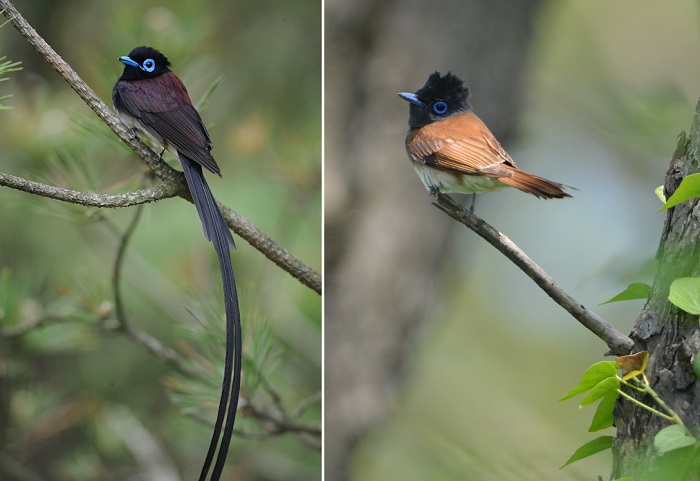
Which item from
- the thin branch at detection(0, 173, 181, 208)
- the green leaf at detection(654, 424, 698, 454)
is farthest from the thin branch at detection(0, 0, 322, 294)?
the green leaf at detection(654, 424, 698, 454)

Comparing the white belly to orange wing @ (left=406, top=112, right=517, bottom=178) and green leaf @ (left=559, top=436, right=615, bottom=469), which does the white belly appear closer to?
orange wing @ (left=406, top=112, right=517, bottom=178)

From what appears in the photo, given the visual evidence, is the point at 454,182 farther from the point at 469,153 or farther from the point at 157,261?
the point at 157,261

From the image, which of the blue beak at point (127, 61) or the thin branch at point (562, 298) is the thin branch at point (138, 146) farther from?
the thin branch at point (562, 298)

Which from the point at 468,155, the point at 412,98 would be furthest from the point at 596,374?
the point at 412,98

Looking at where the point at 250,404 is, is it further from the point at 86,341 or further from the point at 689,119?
the point at 689,119

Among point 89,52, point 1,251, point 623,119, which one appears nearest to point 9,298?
point 1,251
